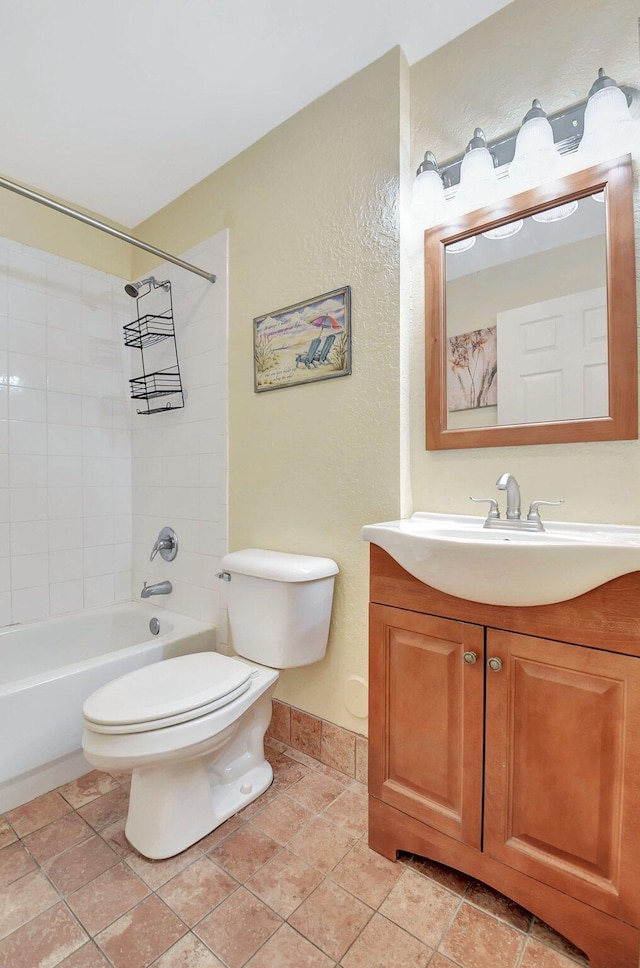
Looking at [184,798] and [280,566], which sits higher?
[280,566]

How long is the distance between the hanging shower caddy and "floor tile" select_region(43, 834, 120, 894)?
1.68 metres

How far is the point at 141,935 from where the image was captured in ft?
3.40

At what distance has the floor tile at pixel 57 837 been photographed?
1.29 metres

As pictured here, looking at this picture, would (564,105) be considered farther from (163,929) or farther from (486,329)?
(163,929)

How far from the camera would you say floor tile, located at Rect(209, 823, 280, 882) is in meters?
1.22

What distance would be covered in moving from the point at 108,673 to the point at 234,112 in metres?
2.16

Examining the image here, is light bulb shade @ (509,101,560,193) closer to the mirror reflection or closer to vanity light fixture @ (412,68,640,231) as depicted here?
vanity light fixture @ (412,68,640,231)

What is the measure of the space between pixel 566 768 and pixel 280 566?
Answer: 91cm

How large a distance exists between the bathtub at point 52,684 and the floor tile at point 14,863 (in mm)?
210

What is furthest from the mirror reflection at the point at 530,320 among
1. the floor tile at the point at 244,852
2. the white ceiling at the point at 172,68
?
the floor tile at the point at 244,852

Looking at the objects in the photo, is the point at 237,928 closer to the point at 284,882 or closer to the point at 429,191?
the point at 284,882

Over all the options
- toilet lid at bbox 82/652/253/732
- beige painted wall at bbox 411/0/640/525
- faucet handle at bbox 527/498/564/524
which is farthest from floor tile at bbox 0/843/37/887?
faucet handle at bbox 527/498/564/524

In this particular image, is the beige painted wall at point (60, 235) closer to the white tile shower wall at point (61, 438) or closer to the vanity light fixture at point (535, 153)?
the white tile shower wall at point (61, 438)

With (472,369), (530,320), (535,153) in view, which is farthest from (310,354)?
(535,153)
